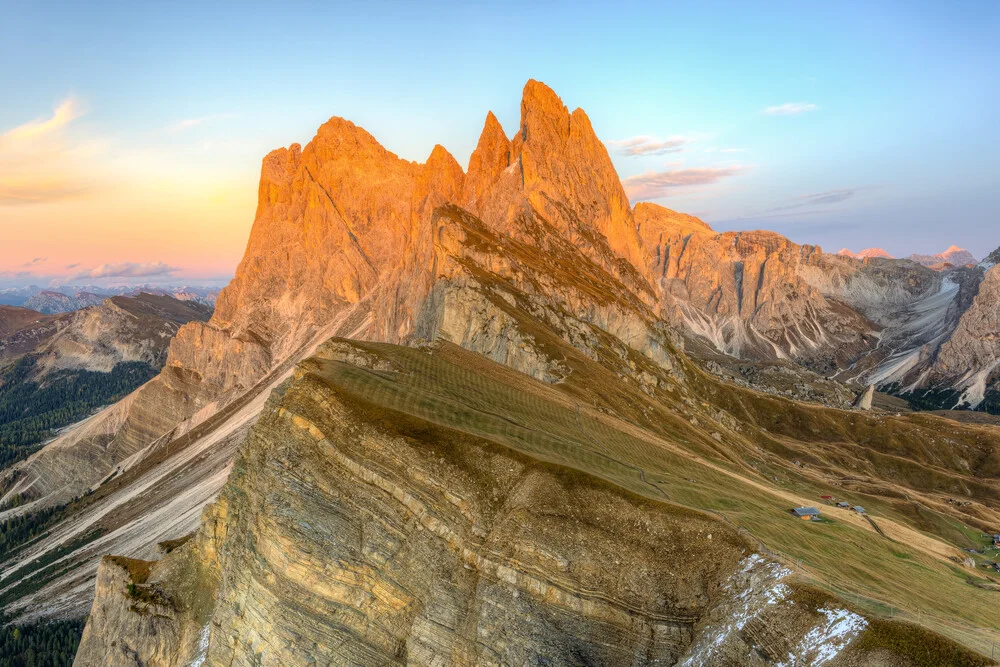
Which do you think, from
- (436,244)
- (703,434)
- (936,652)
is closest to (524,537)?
(936,652)

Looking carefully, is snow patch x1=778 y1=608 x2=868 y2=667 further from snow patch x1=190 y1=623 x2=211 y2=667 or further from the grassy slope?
snow patch x1=190 y1=623 x2=211 y2=667

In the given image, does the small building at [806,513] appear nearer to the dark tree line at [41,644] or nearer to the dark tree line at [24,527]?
the dark tree line at [41,644]

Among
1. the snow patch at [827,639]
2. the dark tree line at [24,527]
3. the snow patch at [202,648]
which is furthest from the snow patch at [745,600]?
the dark tree line at [24,527]

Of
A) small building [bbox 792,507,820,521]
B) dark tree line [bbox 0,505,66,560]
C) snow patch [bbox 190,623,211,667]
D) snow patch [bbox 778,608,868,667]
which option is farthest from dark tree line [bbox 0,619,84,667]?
snow patch [bbox 778,608,868,667]

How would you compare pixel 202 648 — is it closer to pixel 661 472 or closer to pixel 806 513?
pixel 661 472

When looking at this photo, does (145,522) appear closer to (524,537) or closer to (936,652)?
(524,537)

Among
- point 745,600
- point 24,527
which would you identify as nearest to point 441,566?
point 745,600
